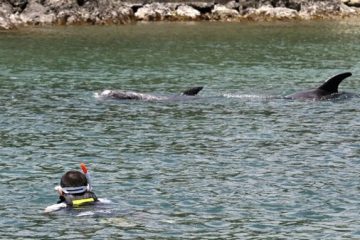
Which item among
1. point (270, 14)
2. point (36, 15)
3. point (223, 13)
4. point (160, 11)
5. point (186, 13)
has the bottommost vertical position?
point (270, 14)

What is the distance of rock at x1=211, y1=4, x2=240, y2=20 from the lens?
102m

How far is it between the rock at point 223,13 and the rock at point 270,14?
1297 mm

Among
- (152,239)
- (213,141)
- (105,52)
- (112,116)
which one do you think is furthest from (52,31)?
(152,239)

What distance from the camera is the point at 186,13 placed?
101000 millimetres

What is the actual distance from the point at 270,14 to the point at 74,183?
85.0 m

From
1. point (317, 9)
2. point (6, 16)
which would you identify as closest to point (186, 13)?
point (317, 9)

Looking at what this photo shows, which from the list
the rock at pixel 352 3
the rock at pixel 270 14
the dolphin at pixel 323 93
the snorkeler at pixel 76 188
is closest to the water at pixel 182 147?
the snorkeler at pixel 76 188

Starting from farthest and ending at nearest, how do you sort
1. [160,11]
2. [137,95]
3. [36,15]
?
1. [160,11]
2. [36,15]
3. [137,95]

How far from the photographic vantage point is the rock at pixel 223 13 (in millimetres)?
102031

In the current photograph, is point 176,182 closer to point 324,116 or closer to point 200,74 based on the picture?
point 324,116

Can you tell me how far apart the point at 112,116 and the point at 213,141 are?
22.2 ft

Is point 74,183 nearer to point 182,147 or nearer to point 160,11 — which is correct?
point 182,147

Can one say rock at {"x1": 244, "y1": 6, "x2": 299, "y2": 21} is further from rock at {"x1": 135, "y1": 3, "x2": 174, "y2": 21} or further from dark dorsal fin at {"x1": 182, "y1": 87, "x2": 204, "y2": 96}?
dark dorsal fin at {"x1": 182, "y1": 87, "x2": 204, "y2": 96}

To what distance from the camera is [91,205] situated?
66.1ft
